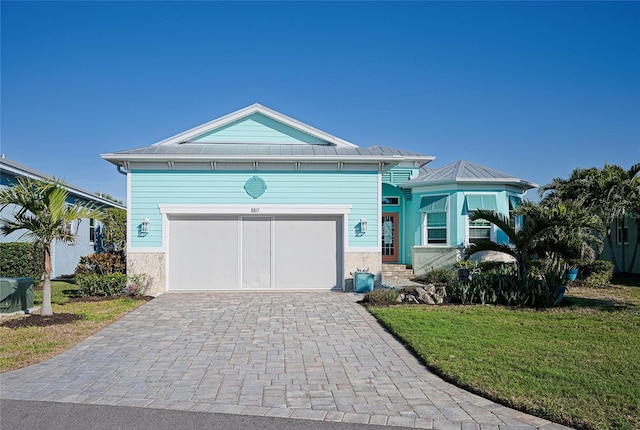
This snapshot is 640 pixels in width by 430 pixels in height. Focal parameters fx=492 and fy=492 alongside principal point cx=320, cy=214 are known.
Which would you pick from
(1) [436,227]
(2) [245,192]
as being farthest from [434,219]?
(2) [245,192]

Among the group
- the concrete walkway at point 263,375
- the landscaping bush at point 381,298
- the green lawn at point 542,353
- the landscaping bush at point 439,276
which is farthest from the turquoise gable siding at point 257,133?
the concrete walkway at point 263,375

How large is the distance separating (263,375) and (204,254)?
9.27 metres

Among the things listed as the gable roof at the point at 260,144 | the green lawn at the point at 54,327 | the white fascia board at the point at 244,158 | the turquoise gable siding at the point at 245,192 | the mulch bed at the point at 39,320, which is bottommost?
the green lawn at the point at 54,327

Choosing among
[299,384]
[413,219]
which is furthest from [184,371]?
[413,219]

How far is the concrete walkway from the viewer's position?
534cm

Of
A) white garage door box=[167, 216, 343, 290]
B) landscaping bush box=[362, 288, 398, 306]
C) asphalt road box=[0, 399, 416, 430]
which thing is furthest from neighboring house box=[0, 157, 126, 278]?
asphalt road box=[0, 399, 416, 430]

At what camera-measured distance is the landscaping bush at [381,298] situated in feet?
41.0

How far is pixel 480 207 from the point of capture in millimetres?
Answer: 18688

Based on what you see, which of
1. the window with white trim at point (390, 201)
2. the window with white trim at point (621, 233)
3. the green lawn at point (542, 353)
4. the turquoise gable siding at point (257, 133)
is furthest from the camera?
the window with white trim at point (621, 233)

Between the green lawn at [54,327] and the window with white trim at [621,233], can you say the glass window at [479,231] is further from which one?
the green lawn at [54,327]

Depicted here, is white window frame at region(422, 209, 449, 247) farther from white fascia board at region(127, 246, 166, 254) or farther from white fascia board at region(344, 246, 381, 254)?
white fascia board at region(127, 246, 166, 254)

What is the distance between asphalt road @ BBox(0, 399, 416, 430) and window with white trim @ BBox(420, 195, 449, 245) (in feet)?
48.6

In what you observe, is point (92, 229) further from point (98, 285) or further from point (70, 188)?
point (98, 285)

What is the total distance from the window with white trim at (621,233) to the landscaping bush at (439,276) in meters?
8.92
